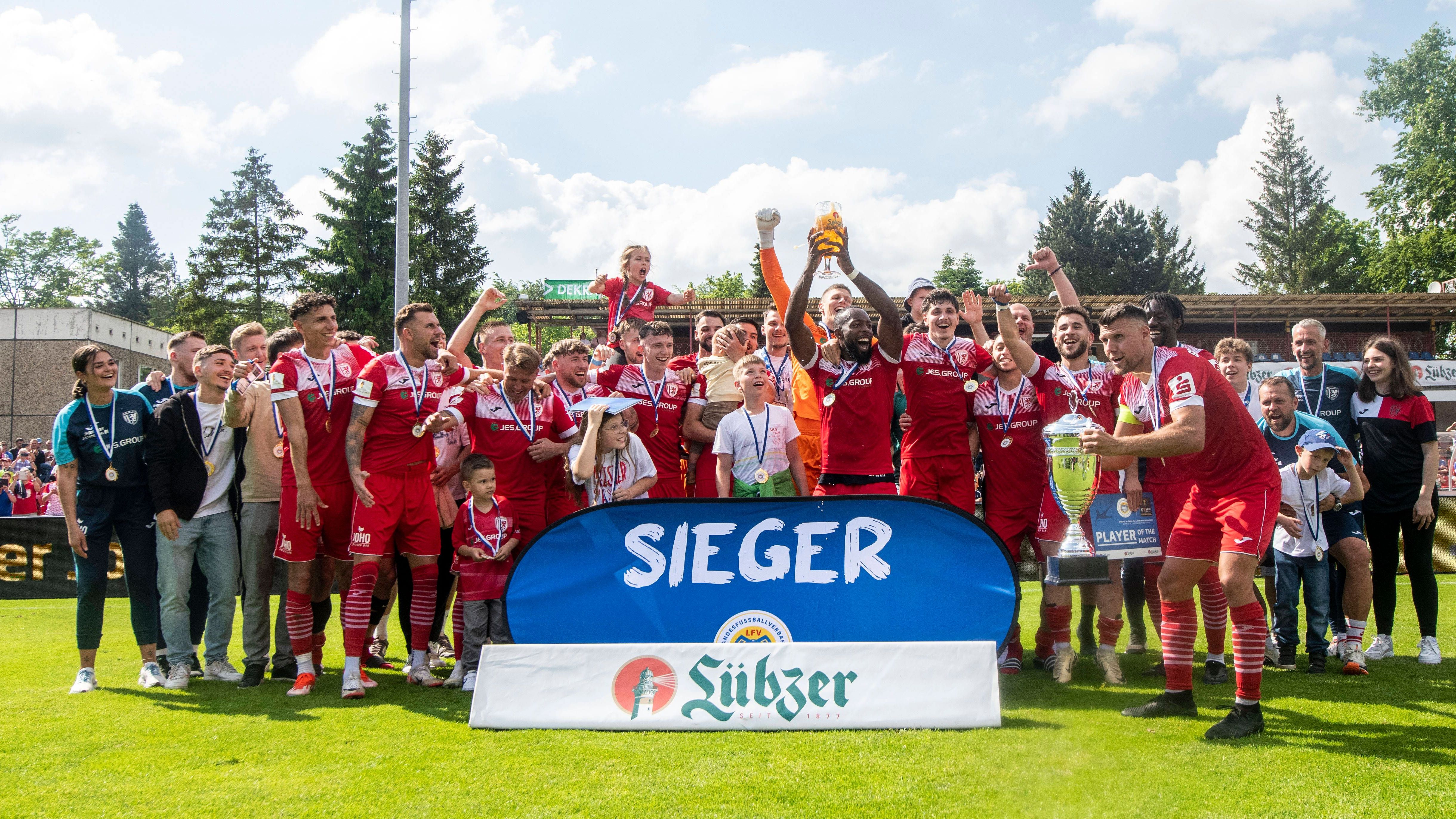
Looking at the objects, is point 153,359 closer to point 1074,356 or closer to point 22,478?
point 22,478

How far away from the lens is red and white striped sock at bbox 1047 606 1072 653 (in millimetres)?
5484

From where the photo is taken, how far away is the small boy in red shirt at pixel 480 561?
5.52 m

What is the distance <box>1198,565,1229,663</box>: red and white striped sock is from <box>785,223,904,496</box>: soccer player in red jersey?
6.08ft

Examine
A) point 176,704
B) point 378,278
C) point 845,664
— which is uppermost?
point 378,278

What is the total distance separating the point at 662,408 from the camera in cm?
645

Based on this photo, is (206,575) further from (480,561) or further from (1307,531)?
(1307,531)

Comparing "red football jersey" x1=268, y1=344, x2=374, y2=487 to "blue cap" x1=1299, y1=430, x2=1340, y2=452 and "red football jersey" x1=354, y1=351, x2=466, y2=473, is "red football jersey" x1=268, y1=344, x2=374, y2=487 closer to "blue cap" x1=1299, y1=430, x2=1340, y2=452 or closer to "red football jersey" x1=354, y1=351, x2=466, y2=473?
"red football jersey" x1=354, y1=351, x2=466, y2=473

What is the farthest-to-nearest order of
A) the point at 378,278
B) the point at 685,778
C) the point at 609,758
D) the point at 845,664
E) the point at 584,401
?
1. the point at 378,278
2. the point at 584,401
3. the point at 845,664
4. the point at 609,758
5. the point at 685,778

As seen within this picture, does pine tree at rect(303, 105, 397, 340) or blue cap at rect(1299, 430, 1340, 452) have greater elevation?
pine tree at rect(303, 105, 397, 340)

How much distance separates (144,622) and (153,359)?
41614mm

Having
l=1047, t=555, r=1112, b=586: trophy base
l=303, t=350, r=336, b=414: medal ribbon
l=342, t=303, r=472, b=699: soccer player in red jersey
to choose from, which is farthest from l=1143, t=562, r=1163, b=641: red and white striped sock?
l=303, t=350, r=336, b=414: medal ribbon

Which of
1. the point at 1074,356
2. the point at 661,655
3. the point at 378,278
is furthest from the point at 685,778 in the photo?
the point at 378,278

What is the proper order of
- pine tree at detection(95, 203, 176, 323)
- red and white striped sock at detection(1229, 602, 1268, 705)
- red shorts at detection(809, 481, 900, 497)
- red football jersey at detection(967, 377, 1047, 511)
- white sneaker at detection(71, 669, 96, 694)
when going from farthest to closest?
pine tree at detection(95, 203, 176, 323), red football jersey at detection(967, 377, 1047, 511), red shorts at detection(809, 481, 900, 497), white sneaker at detection(71, 669, 96, 694), red and white striped sock at detection(1229, 602, 1268, 705)

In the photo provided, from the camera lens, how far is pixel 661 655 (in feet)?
14.5
